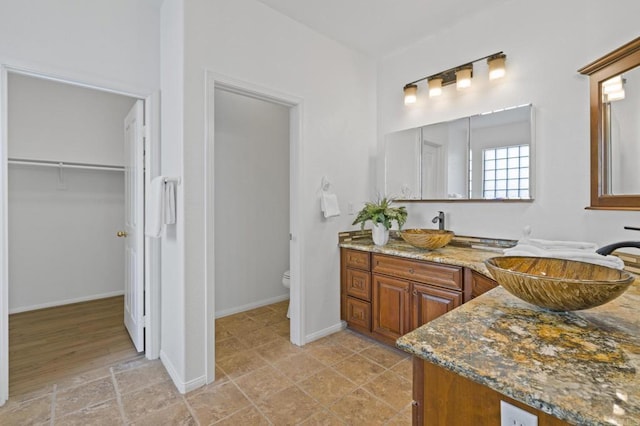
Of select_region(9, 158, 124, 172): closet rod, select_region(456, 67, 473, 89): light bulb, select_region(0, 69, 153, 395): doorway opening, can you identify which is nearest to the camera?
select_region(456, 67, 473, 89): light bulb

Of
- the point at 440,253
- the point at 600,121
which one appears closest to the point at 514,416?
the point at 440,253

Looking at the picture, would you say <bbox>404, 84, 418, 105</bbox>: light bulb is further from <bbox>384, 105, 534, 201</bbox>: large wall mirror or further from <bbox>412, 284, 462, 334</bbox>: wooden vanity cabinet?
<bbox>412, 284, 462, 334</bbox>: wooden vanity cabinet

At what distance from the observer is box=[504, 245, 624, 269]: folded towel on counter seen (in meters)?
1.42

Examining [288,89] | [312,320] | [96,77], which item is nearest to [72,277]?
[96,77]

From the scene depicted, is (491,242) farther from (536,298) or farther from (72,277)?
(72,277)

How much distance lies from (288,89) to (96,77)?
1.34 m

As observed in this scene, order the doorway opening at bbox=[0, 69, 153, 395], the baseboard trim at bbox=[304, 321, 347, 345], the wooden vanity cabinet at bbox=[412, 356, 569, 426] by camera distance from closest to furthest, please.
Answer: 1. the wooden vanity cabinet at bbox=[412, 356, 569, 426]
2. the baseboard trim at bbox=[304, 321, 347, 345]
3. the doorway opening at bbox=[0, 69, 153, 395]

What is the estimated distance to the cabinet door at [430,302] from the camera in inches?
82.3

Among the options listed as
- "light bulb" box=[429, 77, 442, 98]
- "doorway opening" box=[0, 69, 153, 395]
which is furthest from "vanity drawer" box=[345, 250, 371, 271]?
"doorway opening" box=[0, 69, 153, 395]

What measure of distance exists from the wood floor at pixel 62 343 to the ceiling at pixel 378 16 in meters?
3.02

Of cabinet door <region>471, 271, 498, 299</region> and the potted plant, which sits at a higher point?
the potted plant

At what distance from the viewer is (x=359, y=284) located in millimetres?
2748

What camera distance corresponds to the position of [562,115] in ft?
6.81

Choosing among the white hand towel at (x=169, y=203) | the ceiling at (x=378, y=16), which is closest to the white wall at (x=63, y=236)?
the white hand towel at (x=169, y=203)
